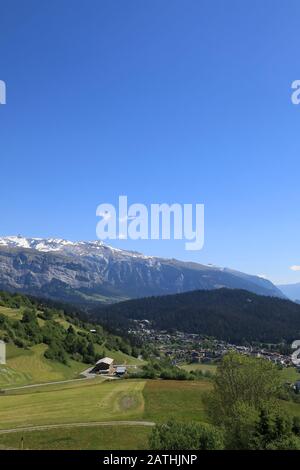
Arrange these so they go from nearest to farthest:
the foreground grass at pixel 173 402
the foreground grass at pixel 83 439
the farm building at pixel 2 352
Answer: the foreground grass at pixel 83 439 < the foreground grass at pixel 173 402 < the farm building at pixel 2 352

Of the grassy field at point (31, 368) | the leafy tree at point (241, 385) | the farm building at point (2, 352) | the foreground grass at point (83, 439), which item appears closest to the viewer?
the foreground grass at point (83, 439)

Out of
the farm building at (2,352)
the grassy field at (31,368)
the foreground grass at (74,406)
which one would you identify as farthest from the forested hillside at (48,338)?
the foreground grass at (74,406)

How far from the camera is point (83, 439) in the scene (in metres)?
56.2

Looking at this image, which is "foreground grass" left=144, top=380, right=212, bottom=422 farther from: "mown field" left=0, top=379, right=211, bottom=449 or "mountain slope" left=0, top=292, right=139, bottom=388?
"mountain slope" left=0, top=292, right=139, bottom=388

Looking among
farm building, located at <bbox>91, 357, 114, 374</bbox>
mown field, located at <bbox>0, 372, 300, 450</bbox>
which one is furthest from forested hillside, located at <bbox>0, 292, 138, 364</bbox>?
mown field, located at <bbox>0, 372, 300, 450</bbox>

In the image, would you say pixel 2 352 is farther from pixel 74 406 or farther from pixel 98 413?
pixel 98 413

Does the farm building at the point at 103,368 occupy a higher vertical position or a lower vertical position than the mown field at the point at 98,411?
lower

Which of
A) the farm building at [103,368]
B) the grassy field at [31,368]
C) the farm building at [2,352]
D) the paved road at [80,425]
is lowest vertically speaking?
the farm building at [103,368]

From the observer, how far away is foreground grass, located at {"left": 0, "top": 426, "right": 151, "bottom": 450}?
5188 centimetres

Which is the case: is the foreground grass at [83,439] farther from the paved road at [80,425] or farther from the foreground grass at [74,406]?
the foreground grass at [74,406]

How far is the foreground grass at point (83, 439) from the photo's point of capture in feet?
170

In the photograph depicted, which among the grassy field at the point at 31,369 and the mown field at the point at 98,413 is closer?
the mown field at the point at 98,413
